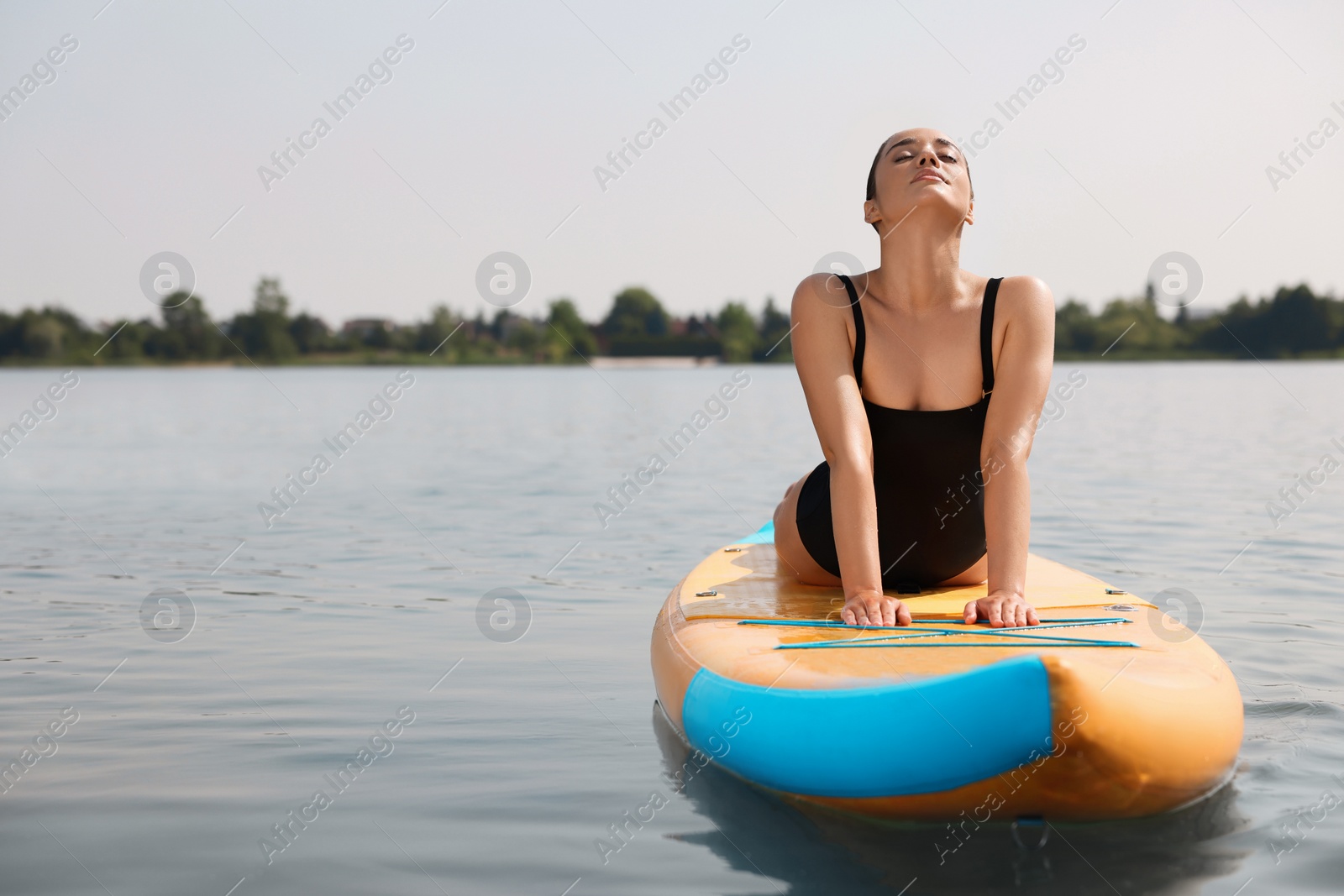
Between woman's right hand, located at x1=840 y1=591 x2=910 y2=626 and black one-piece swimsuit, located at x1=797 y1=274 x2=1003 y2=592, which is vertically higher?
black one-piece swimsuit, located at x1=797 y1=274 x2=1003 y2=592

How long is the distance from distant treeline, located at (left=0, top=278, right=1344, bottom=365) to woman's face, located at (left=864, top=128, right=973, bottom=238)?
48.3m

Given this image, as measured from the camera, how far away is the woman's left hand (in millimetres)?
2988

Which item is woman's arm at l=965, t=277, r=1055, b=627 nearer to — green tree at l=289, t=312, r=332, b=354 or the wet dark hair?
the wet dark hair

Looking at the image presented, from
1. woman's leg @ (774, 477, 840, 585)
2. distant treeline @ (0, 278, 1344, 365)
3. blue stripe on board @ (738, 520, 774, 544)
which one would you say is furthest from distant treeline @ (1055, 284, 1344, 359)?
woman's leg @ (774, 477, 840, 585)

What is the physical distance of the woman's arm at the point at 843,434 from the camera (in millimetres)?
3170

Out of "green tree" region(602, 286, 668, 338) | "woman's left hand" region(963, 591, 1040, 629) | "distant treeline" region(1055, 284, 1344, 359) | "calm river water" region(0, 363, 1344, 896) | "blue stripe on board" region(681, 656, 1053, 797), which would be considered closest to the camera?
"blue stripe on board" region(681, 656, 1053, 797)

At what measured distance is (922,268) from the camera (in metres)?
3.36

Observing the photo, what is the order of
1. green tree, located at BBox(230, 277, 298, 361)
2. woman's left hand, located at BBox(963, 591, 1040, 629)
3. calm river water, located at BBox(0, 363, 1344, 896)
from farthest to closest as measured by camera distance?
green tree, located at BBox(230, 277, 298, 361) < woman's left hand, located at BBox(963, 591, 1040, 629) < calm river water, located at BBox(0, 363, 1344, 896)

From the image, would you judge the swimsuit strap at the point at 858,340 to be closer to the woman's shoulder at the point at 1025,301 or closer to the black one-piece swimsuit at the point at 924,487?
the black one-piece swimsuit at the point at 924,487

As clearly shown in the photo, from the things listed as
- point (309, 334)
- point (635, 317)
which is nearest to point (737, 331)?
point (635, 317)

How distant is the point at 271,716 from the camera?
12.5ft

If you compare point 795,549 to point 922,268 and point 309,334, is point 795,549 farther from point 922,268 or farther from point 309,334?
point 309,334

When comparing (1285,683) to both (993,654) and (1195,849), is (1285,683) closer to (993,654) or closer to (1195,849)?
(1195,849)

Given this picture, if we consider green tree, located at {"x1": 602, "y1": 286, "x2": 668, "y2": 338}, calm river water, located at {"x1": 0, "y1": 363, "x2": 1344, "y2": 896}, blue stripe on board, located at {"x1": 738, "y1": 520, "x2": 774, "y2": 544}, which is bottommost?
calm river water, located at {"x1": 0, "y1": 363, "x2": 1344, "y2": 896}
